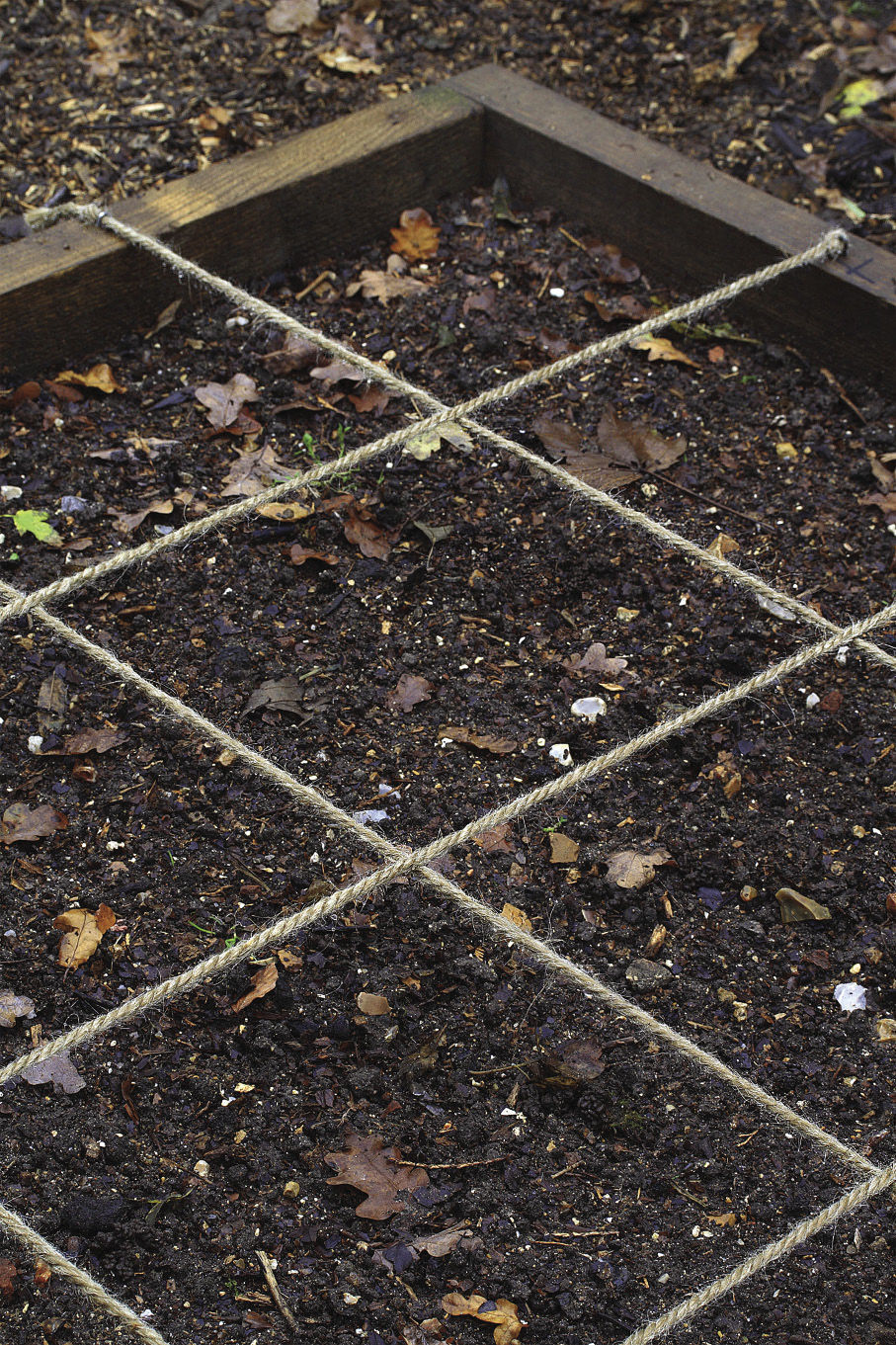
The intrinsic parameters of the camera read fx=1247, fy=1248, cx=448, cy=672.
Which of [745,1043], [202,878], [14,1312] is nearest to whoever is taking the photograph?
[14,1312]

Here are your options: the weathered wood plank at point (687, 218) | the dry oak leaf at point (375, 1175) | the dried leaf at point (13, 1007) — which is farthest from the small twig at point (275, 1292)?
the weathered wood plank at point (687, 218)

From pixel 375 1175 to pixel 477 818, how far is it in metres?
0.58

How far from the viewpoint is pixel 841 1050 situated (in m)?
1.92

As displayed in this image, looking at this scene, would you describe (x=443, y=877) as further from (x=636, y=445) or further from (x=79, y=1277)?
(x=636, y=445)

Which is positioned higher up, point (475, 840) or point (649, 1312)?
point (475, 840)

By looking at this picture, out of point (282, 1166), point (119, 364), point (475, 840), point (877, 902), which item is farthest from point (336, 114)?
point (282, 1166)

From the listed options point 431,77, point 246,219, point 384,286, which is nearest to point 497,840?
point 384,286

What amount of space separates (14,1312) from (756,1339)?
0.99 meters

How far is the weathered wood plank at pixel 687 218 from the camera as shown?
2.77 meters

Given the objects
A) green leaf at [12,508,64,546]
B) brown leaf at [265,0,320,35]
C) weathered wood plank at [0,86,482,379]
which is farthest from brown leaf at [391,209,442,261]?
green leaf at [12,508,64,546]

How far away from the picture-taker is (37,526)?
249 centimetres

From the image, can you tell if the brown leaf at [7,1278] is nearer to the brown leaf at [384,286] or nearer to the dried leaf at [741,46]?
the brown leaf at [384,286]

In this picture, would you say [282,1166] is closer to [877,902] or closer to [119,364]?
[877,902]

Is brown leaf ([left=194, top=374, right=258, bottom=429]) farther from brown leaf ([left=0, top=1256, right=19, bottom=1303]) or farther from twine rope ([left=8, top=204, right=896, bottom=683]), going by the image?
brown leaf ([left=0, top=1256, right=19, bottom=1303])
